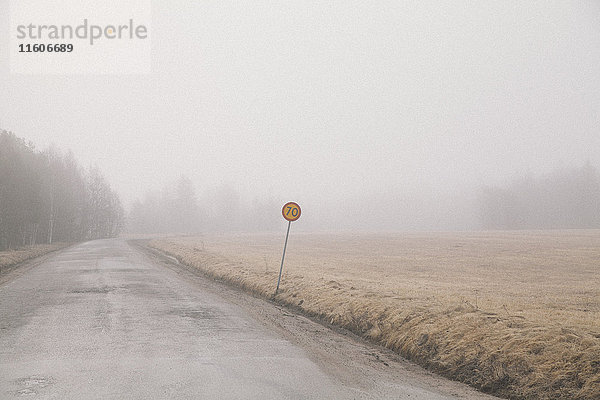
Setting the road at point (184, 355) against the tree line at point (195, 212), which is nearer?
the road at point (184, 355)

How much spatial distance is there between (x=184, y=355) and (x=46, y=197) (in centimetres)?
5498

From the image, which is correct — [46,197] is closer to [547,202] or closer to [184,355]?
[184,355]

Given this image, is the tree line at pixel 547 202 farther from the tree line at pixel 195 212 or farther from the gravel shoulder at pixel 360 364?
the gravel shoulder at pixel 360 364

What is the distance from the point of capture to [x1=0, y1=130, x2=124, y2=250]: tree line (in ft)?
127

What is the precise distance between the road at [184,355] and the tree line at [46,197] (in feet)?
109

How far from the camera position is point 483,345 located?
21.6 ft

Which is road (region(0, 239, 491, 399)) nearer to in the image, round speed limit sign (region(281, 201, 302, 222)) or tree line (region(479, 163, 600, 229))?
round speed limit sign (region(281, 201, 302, 222))

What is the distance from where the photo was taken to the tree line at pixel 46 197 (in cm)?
3859

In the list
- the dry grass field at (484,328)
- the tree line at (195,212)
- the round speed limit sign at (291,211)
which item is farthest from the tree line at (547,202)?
the round speed limit sign at (291,211)

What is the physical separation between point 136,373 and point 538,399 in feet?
16.9

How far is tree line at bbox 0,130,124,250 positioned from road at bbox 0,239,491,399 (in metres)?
33.2

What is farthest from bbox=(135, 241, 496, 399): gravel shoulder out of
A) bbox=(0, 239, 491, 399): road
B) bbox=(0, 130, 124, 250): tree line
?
bbox=(0, 130, 124, 250): tree line

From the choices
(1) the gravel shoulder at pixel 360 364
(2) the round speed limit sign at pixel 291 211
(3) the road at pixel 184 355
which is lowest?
(1) the gravel shoulder at pixel 360 364

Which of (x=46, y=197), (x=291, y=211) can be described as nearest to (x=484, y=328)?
(x=291, y=211)
